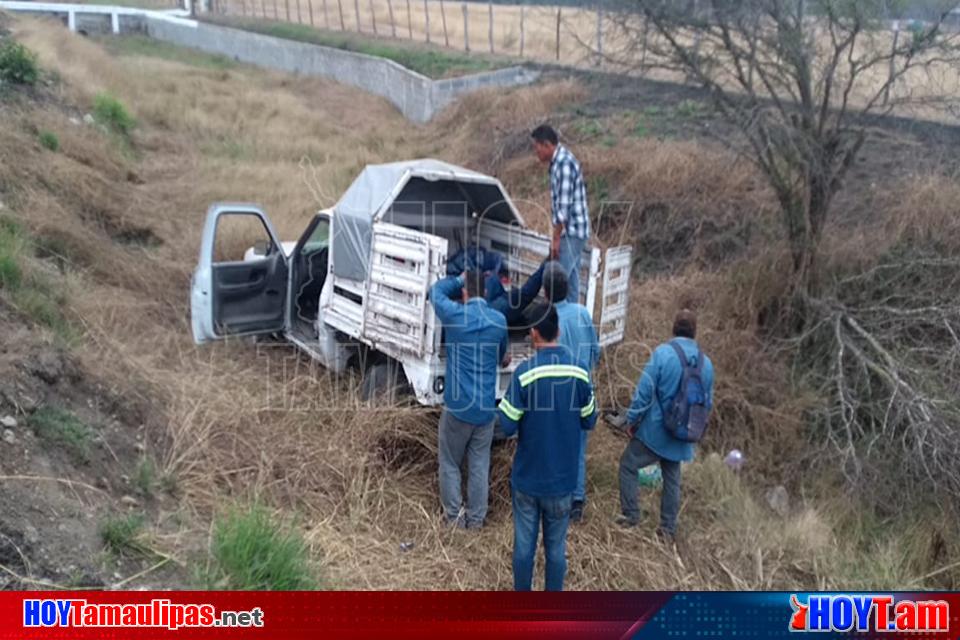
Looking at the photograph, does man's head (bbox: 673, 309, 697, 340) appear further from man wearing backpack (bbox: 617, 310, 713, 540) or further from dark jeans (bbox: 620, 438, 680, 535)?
dark jeans (bbox: 620, 438, 680, 535)

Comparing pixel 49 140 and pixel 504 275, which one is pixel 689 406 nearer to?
pixel 504 275

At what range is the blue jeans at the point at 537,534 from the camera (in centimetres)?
476

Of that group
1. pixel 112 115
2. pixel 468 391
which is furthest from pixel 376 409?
pixel 112 115

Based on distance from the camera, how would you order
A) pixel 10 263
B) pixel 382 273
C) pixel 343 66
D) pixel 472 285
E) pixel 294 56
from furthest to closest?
pixel 294 56
pixel 343 66
pixel 10 263
pixel 382 273
pixel 472 285

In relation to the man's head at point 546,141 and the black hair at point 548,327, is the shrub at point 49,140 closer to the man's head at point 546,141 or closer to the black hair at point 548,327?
the man's head at point 546,141

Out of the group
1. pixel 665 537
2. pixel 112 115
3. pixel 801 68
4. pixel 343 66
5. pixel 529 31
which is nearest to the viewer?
pixel 665 537

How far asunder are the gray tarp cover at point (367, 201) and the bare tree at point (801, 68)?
278 centimetres

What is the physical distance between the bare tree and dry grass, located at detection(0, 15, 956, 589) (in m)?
0.85

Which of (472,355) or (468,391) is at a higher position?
(472,355)

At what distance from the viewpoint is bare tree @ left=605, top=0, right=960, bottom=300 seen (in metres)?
8.08

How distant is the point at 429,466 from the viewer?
6.52 m

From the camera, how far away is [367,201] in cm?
693

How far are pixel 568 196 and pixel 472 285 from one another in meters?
1.12

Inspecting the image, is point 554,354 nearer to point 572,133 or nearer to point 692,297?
point 692,297
